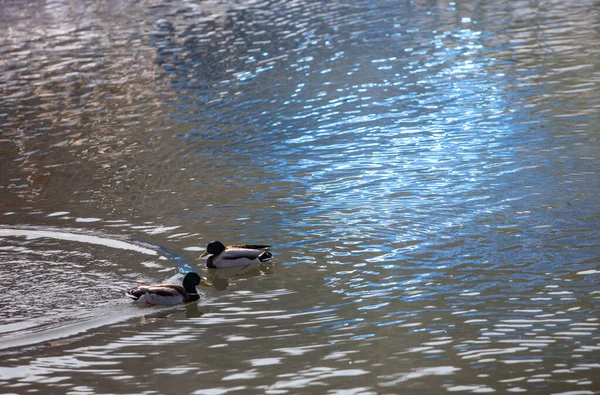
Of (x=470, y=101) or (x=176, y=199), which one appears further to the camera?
(x=470, y=101)

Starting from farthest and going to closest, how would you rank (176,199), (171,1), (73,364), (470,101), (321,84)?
1. (171,1)
2. (321,84)
3. (470,101)
4. (176,199)
5. (73,364)

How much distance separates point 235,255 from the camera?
37.0 ft

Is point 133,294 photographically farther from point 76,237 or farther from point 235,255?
point 76,237

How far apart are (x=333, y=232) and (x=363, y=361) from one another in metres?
3.74

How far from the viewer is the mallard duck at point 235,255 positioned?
11.2 m

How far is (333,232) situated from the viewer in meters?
12.1

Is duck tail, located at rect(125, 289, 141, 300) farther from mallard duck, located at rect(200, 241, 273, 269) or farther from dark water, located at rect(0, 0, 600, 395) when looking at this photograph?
mallard duck, located at rect(200, 241, 273, 269)

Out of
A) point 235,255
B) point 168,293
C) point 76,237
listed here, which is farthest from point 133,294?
point 76,237

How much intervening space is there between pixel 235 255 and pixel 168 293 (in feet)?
3.85

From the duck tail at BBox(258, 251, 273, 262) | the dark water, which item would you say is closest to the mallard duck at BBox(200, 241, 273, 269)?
the duck tail at BBox(258, 251, 273, 262)

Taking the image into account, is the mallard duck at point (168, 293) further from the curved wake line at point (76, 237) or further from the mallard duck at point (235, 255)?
→ the curved wake line at point (76, 237)

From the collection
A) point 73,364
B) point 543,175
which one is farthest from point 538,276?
point 73,364

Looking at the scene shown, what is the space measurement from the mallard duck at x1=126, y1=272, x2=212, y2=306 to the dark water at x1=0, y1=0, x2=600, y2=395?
159 mm

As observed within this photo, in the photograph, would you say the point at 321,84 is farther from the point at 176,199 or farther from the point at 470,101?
the point at 176,199
